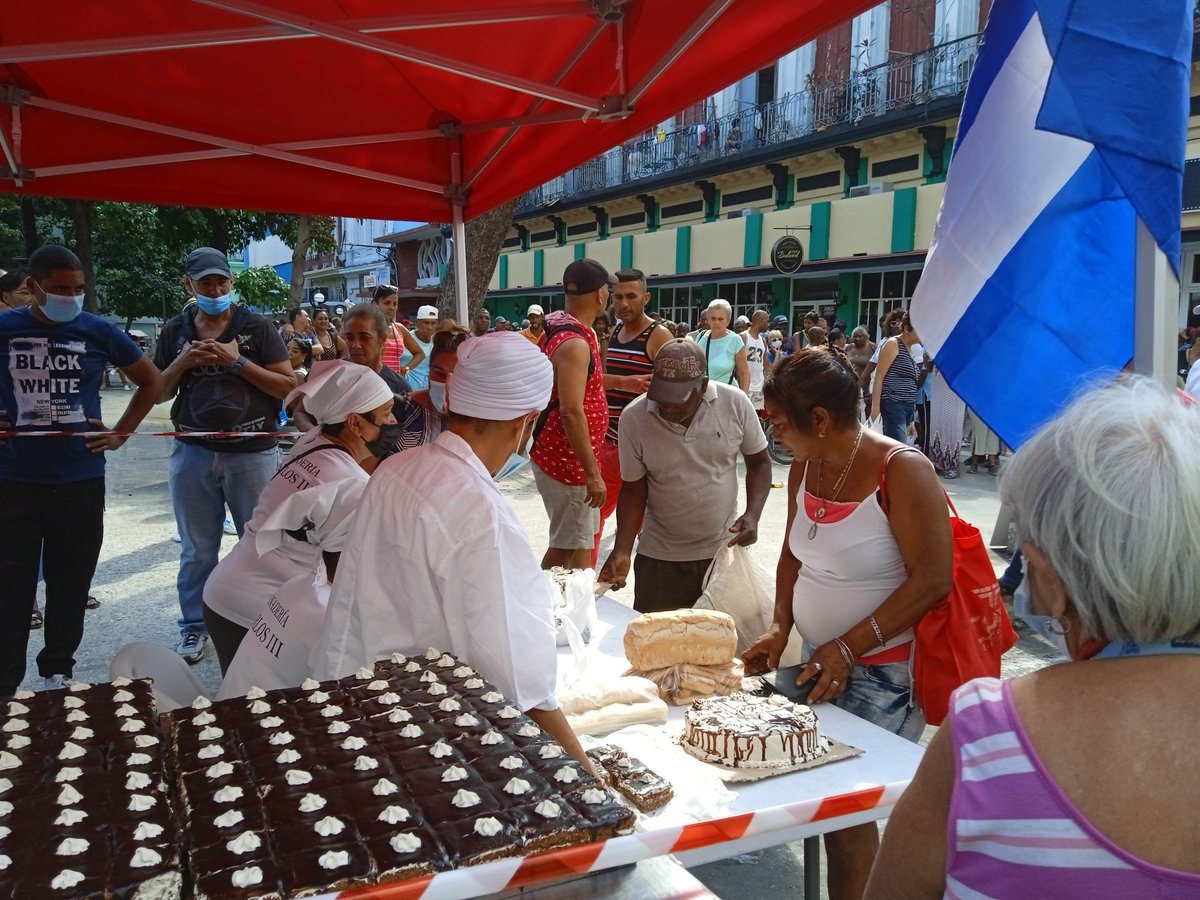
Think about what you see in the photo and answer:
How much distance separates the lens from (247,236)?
18.8 metres

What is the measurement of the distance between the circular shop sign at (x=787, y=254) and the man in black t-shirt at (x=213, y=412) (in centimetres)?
1835

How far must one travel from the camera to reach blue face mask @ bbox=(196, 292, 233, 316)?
4.90m

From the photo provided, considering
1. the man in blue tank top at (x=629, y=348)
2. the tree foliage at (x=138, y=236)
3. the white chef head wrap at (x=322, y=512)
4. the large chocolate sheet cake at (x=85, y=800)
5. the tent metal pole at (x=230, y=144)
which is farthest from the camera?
the tree foliage at (x=138, y=236)

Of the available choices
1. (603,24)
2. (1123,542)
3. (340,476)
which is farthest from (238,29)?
(1123,542)

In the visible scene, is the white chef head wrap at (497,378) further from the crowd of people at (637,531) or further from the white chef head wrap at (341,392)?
the white chef head wrap at (341,392)

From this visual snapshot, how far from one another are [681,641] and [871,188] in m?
21.2

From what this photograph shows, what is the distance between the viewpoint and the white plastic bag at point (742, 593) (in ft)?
11.6

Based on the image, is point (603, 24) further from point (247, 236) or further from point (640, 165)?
point (640, 165)

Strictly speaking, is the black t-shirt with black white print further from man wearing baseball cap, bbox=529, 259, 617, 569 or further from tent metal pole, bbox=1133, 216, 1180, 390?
tent metal pole, bbox=1133, 216, 1180, 390

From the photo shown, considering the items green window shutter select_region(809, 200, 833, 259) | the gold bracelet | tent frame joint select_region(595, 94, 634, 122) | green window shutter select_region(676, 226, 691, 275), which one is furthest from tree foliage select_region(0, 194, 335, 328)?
green window shutter select_region(809, 200, 833, 259)

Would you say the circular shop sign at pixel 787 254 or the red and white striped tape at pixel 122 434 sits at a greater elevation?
the circular shop sign at pixel 787 254

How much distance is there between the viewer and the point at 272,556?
3164 millimetres

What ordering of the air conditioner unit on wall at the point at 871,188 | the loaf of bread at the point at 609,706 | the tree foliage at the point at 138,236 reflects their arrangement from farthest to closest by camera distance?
the air conditioner unit on wall at the point at 871,188
the tree foliage at the point at 138,236
the loaf of bread at the point at 609,706

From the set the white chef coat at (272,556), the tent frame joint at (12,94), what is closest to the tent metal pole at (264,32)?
the tent frame joint at (12,94)
